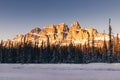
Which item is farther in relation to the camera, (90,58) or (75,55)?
(75,55)

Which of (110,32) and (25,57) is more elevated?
(110,32)

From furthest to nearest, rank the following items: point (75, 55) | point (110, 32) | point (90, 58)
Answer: point (75, 55)
point (90, 58)
point (110, 32)

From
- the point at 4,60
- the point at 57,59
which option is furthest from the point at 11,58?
the point at 57,59

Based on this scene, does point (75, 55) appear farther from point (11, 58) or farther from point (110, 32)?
point (110, 32)

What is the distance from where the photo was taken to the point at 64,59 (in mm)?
104625

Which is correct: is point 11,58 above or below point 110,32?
below

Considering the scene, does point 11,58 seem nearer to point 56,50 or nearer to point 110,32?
point 56,50

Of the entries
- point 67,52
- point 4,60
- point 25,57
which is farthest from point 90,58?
point 4,60

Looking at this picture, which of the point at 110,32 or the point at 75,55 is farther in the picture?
the point at 75,55

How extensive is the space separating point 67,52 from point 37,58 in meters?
13.2

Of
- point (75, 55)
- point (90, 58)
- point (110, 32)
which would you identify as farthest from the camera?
point (75, 55)

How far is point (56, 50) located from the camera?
105 m

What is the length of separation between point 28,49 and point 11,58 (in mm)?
8113

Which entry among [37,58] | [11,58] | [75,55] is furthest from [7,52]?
[75,55]
